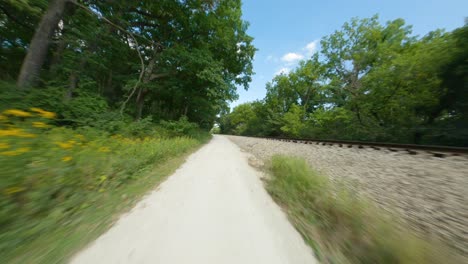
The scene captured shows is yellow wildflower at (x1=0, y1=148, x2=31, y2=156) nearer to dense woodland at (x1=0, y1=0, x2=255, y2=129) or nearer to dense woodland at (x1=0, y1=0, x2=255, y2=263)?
dense woodland at (x1=0, y1=0, x2=255, y2=263)

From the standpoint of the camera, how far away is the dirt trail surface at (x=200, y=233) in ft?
5.61

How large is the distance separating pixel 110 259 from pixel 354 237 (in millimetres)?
2900

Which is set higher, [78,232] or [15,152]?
[15,152]

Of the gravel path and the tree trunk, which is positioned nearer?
the gravel path

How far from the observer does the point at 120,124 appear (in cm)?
587

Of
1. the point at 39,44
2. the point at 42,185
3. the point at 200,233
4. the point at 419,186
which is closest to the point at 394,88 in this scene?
the point at 419,186

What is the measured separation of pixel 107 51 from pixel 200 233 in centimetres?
1170

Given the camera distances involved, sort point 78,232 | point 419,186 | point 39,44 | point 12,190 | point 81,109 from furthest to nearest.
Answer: point 81,109, point 39,44, point 419,186, point 78,232, point 12,190

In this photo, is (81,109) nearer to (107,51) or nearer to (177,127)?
(107,51)

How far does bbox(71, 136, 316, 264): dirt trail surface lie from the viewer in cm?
171

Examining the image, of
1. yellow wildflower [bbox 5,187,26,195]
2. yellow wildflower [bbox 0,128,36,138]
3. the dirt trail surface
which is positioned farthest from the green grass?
yellow wildflower [bbox 0,128,36,138]

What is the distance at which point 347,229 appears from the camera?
2020mm

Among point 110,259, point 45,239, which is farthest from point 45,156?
point 110,259

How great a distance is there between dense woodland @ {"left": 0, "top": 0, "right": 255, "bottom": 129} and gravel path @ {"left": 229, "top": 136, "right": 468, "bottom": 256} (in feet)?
19.2
